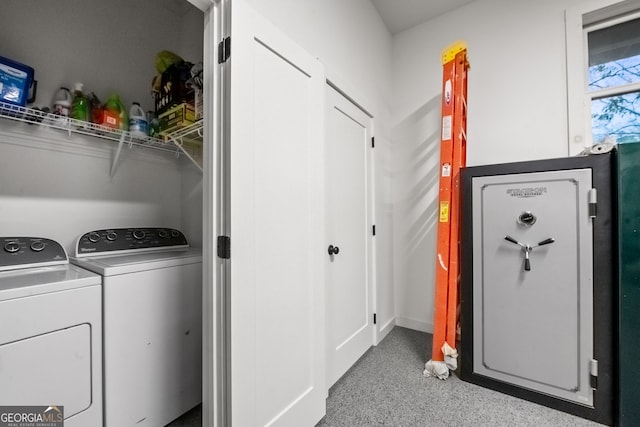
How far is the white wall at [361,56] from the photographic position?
5.15 feet

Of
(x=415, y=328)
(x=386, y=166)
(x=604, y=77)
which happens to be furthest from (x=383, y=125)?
(x=415, y=328)

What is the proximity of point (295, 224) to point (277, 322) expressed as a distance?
491mm

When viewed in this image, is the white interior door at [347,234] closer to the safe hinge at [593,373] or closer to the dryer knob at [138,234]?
the dryer knob at [138,234]

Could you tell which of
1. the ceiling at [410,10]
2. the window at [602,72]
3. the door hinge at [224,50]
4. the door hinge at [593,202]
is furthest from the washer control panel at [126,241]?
the window at [602,72]

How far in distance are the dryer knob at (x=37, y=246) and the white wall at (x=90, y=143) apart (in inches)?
7.9

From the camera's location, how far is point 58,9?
5.34 ft

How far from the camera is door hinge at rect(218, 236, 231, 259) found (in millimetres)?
1067

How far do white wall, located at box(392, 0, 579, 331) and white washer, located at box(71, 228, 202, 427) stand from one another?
2.11 meters

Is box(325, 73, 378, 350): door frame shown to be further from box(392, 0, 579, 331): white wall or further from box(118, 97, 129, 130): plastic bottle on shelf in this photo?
box(118, 97, 129, 130): plastic bottle on shelf

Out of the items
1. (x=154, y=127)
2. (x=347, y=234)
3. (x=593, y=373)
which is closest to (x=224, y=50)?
(x=154, y=127)

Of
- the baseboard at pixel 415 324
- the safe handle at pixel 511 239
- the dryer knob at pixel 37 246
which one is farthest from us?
the baseboard at pixel 415 324

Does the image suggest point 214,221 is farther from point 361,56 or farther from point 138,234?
point 361,56

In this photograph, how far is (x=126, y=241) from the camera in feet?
5.54

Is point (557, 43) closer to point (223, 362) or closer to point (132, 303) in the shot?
point (223, 362)
